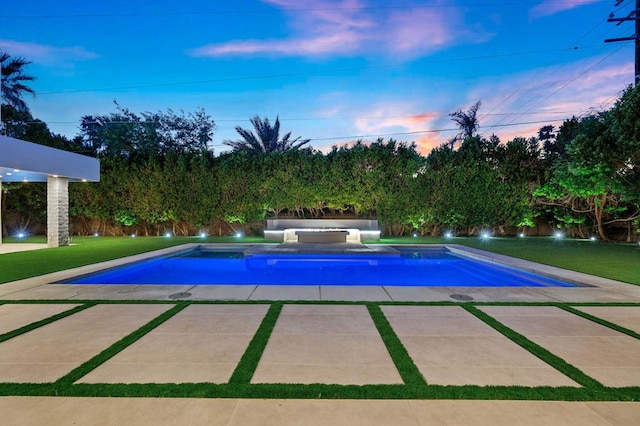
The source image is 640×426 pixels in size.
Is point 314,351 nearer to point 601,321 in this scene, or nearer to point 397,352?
point 397,352

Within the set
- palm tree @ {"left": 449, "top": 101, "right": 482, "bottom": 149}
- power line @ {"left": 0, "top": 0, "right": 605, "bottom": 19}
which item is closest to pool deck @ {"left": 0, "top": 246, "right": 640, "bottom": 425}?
power line @ {"left": 0, "top": 0, "right": 605, "bottom": 19}

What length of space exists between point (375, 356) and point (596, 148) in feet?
43.4

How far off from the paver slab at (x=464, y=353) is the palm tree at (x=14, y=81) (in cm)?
2562

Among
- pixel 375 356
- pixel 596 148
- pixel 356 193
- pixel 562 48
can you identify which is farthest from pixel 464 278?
pixel 562 48

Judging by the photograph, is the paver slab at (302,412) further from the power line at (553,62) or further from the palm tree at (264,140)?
the palm tree at (264,140)

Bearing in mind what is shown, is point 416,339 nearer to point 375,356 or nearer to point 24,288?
point 375,356

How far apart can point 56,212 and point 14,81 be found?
13510 mm

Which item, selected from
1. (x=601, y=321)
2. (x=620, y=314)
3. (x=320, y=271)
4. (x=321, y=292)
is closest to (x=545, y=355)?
(x=601, y=321)

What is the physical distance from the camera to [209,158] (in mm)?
18438

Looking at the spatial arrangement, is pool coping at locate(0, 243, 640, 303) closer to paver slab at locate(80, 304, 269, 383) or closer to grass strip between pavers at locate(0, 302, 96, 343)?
grass strip between pavers at locate(0, 302, 96, 343)

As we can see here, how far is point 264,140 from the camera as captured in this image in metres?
23.0

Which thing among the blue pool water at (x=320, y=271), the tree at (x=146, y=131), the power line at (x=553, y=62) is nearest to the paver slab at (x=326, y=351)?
the blue pool water at (x=320, y=271)

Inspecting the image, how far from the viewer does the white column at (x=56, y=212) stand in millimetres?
12484

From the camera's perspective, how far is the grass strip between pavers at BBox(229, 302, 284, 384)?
2676mm
